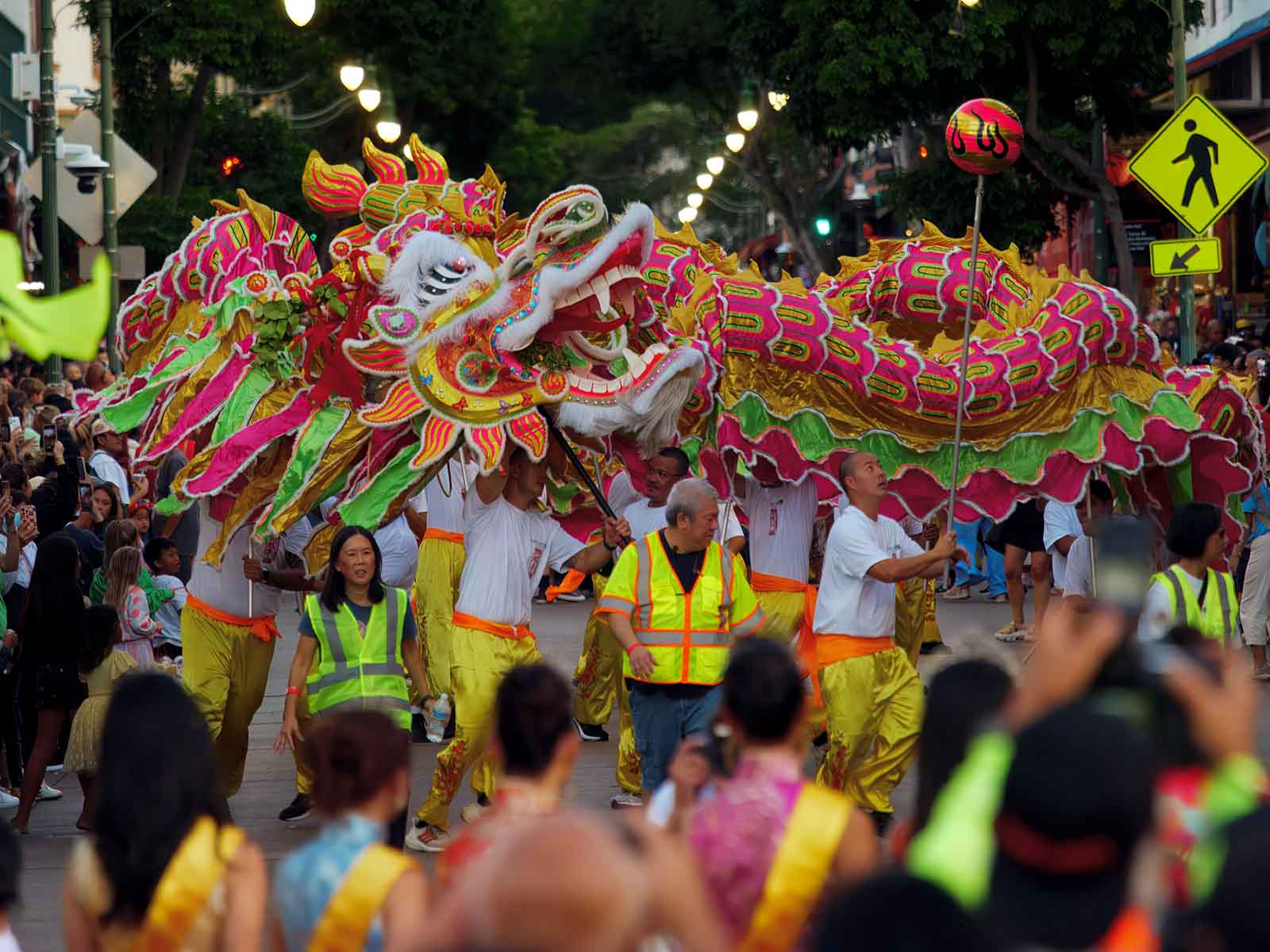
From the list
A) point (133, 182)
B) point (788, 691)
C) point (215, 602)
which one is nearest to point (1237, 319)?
point (133, 182)

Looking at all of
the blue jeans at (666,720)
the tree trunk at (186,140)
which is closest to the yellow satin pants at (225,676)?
the blue jeans at (666,720)

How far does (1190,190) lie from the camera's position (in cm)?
1295

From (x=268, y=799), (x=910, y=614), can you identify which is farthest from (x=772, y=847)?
(x=910, y=614)

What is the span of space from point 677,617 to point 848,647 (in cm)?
87

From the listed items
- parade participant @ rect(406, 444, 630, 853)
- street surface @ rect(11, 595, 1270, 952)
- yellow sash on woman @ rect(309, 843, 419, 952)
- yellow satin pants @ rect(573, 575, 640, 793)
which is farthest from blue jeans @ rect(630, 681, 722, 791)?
yellow sash on woman @ rect(309, 843, 419, 952)

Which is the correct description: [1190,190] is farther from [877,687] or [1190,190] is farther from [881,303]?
[877,687]

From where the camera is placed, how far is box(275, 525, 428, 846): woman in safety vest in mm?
8547

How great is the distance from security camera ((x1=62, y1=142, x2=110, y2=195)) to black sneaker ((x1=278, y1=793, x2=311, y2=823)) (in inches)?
462

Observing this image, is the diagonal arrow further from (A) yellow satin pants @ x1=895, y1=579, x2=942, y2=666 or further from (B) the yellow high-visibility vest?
(B) the yellow high-visibility vest

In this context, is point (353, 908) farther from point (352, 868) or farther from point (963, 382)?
point (963, 382)

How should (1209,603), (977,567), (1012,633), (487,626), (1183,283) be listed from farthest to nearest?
1. (977,567)
2. (1012,633)
3. (1183,283)
4. (487,626)
5. (1209,603)

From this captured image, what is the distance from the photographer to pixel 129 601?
9.96 meters

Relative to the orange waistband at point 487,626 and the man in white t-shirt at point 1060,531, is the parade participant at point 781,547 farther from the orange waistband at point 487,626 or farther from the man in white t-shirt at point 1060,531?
the man in white t-shirt at point 1060,531

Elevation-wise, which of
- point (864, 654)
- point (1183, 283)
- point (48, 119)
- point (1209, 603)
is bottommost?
point (864, 654)
